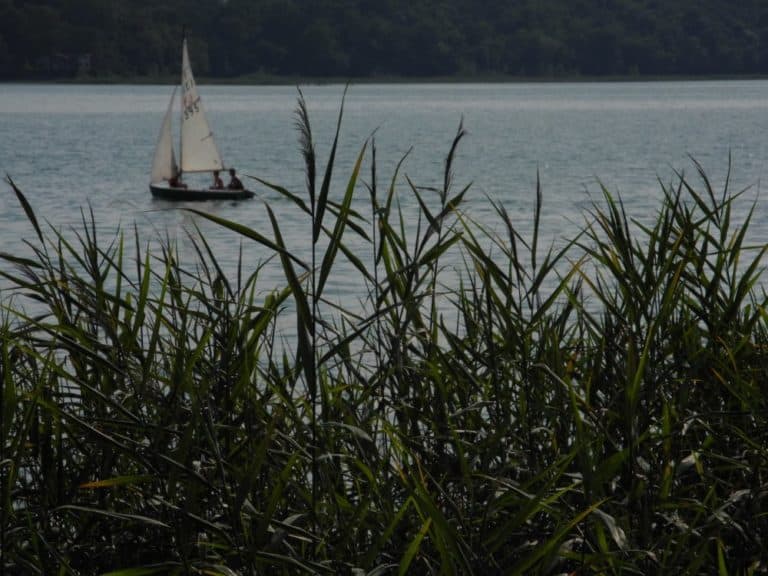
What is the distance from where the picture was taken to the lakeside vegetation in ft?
10.3

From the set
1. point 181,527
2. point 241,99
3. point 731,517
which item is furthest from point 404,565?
point 241,99

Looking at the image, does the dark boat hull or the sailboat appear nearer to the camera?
the dark boat hull

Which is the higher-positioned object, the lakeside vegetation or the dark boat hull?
the lakeside vegetation

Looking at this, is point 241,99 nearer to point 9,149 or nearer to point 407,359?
point 9,149

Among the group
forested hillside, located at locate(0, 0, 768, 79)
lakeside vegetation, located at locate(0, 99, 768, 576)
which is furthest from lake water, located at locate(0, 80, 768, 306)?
forested hillside, located at locate(0, 0, 768, 79)

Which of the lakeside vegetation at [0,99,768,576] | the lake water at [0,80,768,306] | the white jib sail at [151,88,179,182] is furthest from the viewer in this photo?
the white jib sail at [151,88,179,182]

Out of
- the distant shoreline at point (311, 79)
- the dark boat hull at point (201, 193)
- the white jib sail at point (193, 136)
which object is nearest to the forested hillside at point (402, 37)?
the distant shoreline at point (311, 79)

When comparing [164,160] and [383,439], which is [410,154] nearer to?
[164,160]

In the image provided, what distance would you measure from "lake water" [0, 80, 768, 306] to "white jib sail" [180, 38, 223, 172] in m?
1.56

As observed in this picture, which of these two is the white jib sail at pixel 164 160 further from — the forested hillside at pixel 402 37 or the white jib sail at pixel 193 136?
the forested hillside at pixel 402 37

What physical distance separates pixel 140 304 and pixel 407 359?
0.98 meters

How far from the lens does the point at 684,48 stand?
156250 millimetres

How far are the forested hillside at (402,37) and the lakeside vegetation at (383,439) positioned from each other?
147515mm

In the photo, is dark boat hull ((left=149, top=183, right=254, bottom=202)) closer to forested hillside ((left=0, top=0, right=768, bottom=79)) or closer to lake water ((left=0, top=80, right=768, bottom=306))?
lake water ((left=0, top=80, right=768, bottom=306))
